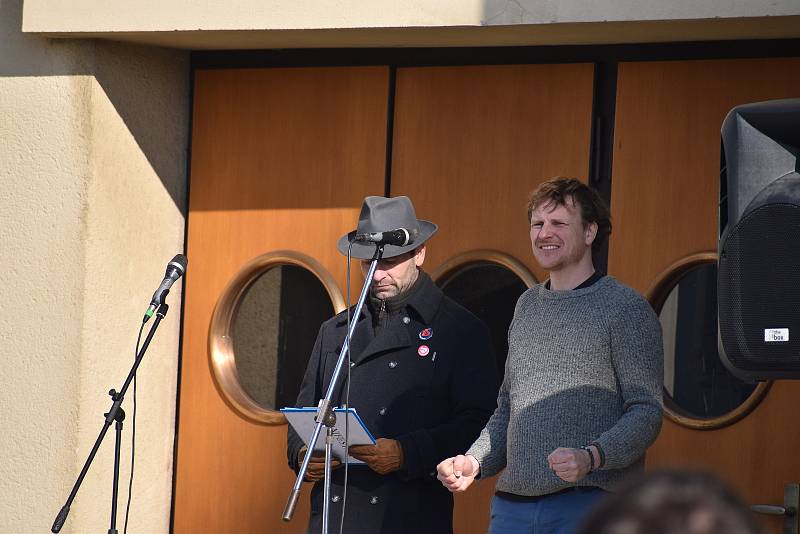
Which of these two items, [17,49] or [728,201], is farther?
[17,49]

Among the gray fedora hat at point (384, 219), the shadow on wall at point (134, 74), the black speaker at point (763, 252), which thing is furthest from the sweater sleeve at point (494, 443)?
the shadow on wall at point (134, 74)

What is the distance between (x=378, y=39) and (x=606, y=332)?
204 centimetres

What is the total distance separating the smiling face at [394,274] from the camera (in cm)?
413

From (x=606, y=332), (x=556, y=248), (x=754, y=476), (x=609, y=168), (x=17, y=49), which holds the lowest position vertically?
(x=754, y=476)

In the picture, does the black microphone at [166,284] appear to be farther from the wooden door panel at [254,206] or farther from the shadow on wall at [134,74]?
the shadow on wall at [134,74]

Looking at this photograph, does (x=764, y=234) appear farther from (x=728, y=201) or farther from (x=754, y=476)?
(x=754, y=476)

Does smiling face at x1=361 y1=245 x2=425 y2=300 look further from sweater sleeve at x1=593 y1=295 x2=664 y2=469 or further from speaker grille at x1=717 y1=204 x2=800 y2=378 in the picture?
speaker grille at x1=717 y1=204 x2=800 y2=378

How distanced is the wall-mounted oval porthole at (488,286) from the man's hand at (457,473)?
1.61 meters

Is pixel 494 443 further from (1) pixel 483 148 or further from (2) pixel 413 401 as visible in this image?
(1) pixel 483 148

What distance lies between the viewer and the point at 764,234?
2.88 metres

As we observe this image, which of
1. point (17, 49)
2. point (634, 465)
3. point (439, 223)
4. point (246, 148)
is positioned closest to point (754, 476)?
point (634, 465)

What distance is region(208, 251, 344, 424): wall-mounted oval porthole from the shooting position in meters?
5.60

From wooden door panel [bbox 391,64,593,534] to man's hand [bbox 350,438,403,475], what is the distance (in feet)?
4.24

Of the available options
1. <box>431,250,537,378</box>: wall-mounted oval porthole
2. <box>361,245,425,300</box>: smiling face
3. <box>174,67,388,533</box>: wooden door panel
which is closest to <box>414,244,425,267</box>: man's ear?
<box>361,245,425,300</box>: smiling face
